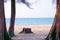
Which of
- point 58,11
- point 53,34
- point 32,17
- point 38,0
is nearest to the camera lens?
point 58,11

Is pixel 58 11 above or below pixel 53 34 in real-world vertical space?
above

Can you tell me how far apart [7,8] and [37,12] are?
11.6ft

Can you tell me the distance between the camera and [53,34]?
328 inches

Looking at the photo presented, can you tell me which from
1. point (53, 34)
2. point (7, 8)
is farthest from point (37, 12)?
point (53, 34)

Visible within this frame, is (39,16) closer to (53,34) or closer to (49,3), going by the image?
(49,3)

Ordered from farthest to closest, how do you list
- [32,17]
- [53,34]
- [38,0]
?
[32,17] → [38,0] → [53,34]

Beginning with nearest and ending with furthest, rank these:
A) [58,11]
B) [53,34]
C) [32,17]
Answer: [58,11] < [53,34] < [32,17]

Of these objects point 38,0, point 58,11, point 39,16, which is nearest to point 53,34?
point 58,11

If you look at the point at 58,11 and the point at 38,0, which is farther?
the point at 38,0

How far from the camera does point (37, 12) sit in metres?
28.0

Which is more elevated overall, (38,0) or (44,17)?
(38,0)

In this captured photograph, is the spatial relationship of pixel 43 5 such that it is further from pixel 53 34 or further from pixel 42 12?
pixel 53 34

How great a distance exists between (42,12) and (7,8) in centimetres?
425

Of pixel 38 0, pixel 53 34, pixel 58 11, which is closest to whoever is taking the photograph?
pixel 58 11
